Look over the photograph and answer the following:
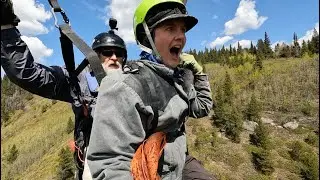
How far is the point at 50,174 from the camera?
26.3m

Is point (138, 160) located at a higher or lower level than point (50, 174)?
higher

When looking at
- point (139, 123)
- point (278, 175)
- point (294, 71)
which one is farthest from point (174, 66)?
point (294, 71)

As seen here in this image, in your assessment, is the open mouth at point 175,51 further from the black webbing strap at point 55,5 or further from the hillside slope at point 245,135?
the hillside slope at point 245,135

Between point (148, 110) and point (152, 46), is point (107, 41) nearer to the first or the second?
point (152, 46)

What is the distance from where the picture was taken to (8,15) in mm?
2457

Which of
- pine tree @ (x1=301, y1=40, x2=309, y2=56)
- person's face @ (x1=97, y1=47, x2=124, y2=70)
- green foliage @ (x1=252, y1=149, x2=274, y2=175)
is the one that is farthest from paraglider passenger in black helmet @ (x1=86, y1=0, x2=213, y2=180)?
pine tree @ (x1=301, y1=40, x2=309, y2=56)

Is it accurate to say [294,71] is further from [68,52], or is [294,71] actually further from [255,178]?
[68,52]

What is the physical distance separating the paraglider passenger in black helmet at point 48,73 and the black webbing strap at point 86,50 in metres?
0.36

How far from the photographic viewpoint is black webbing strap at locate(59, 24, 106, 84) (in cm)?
249

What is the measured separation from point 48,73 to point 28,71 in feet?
1.07

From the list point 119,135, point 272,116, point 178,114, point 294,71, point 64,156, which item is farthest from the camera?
point 294,71

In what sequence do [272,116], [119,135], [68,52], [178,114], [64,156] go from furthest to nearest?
[272,116]
[64,156]
[68,52]
[178,114]
[119,135]

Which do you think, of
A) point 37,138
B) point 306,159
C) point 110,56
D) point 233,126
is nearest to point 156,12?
Result: point 110,56

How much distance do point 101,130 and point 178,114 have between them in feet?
1.83
